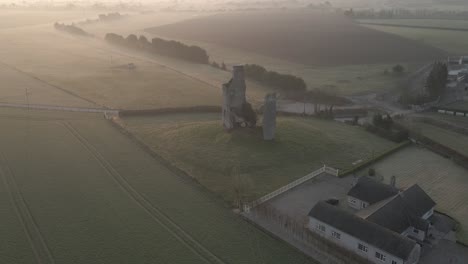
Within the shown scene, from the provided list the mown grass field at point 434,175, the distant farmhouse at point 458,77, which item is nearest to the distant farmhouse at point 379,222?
the mown grass field at point 434,175

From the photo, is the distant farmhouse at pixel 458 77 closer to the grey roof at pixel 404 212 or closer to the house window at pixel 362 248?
the grey roof at pixel 404 212

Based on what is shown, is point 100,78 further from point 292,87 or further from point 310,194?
point 310,194

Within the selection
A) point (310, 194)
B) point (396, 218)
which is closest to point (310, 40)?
point (310, 194)

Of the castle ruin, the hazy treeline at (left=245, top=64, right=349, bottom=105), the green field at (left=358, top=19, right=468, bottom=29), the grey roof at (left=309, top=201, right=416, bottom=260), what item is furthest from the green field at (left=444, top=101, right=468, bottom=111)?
the green field at (left=358, top=19, right=468, bottom=29)

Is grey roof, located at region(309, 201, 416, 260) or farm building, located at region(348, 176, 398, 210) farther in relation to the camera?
farm building, located at region(348, 176, 398, 210)

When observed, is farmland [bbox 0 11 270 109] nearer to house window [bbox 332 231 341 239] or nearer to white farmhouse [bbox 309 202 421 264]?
white farmhouse [bbox 309 202 421 264]
